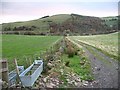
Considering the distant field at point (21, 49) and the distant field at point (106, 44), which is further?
the distant field at point (106, 44)

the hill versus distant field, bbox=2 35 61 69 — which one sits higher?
the hill

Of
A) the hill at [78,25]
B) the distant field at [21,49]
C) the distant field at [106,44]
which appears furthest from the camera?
the hill at [78,25]

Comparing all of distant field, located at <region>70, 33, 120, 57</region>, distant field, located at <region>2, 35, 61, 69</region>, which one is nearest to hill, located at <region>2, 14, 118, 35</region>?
distant field, located at <region>70, 33, 120, 57</region>

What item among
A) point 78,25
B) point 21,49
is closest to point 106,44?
point 21,49

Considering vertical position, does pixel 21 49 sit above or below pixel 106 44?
above

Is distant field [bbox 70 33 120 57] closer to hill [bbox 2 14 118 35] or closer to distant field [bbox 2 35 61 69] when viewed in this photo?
distant field [bbox 2 35 61 69]

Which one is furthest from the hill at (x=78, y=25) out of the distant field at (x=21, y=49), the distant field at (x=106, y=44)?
the distant field at (x=21, y=49)

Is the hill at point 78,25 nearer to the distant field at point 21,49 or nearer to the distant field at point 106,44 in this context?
the distant field at point 106,44

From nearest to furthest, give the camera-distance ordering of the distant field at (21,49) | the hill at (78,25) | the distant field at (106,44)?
the distant field at (21,49), the distant field at (106,44), the hill at (78,25)

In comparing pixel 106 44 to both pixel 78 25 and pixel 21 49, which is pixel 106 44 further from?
pixel 78 25

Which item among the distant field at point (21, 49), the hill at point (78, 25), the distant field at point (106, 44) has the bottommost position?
the distant field at point (106, 44)

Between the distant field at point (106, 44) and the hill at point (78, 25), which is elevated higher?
the hill at point (78, 25)

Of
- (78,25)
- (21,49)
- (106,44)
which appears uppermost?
(78,25)

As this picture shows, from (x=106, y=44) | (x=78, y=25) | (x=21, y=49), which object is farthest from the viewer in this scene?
(x=78, y=25)
